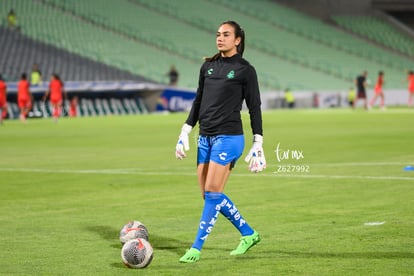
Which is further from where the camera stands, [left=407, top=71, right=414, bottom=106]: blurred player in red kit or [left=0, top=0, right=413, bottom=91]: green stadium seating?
[left=0, top=0, right=413, bottom=91]: green stadium seating

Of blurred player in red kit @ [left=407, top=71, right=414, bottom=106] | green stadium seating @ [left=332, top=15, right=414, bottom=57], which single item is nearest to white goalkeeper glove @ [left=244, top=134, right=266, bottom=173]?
blurred player in red kit @ [left=407, top=71, right=414, bottom=106]

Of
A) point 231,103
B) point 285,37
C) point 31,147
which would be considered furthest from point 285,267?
point 285,37

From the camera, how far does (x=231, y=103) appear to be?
10.2m

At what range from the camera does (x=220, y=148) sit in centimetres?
1012

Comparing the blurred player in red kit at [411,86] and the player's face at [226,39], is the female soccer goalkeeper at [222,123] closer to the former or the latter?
the player's face at [226,39]

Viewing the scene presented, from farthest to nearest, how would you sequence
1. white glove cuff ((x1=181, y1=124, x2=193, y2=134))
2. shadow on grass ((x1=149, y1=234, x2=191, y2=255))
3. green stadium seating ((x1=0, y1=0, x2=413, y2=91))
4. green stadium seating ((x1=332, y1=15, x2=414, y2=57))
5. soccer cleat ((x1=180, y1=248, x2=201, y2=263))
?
1. green stadium seating ((x1=332, y1=15, x2=414, y2=57))
2. green stadium seating ((x1=0, y1=0, x2=413, y2=91))
3. shadow on grass ((x1=149, y1=234, x2=191, y2=255))
4. white glove cuff ((x1=181, y1=124, x2=193, y2=134))
5. soccer cleat ((x1=180, y1=248, x2=201, y2=263))

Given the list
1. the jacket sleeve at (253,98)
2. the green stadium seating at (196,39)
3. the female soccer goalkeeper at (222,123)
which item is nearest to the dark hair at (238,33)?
the female soccer goalkeeper at (222,123)

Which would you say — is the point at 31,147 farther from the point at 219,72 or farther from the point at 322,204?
the point at 219,72

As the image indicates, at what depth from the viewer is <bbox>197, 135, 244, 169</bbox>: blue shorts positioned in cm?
1012

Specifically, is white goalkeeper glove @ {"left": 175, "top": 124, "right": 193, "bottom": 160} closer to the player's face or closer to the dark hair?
the dark hair

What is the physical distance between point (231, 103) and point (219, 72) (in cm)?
34

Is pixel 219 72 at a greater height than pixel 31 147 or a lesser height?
greater

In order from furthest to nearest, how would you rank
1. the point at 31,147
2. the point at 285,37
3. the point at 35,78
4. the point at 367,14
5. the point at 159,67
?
the point at 367,14, the point at 285,37, the point at 159,67, the point at 35,78, the point at 31,147

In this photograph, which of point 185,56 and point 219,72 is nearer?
point 219,72
